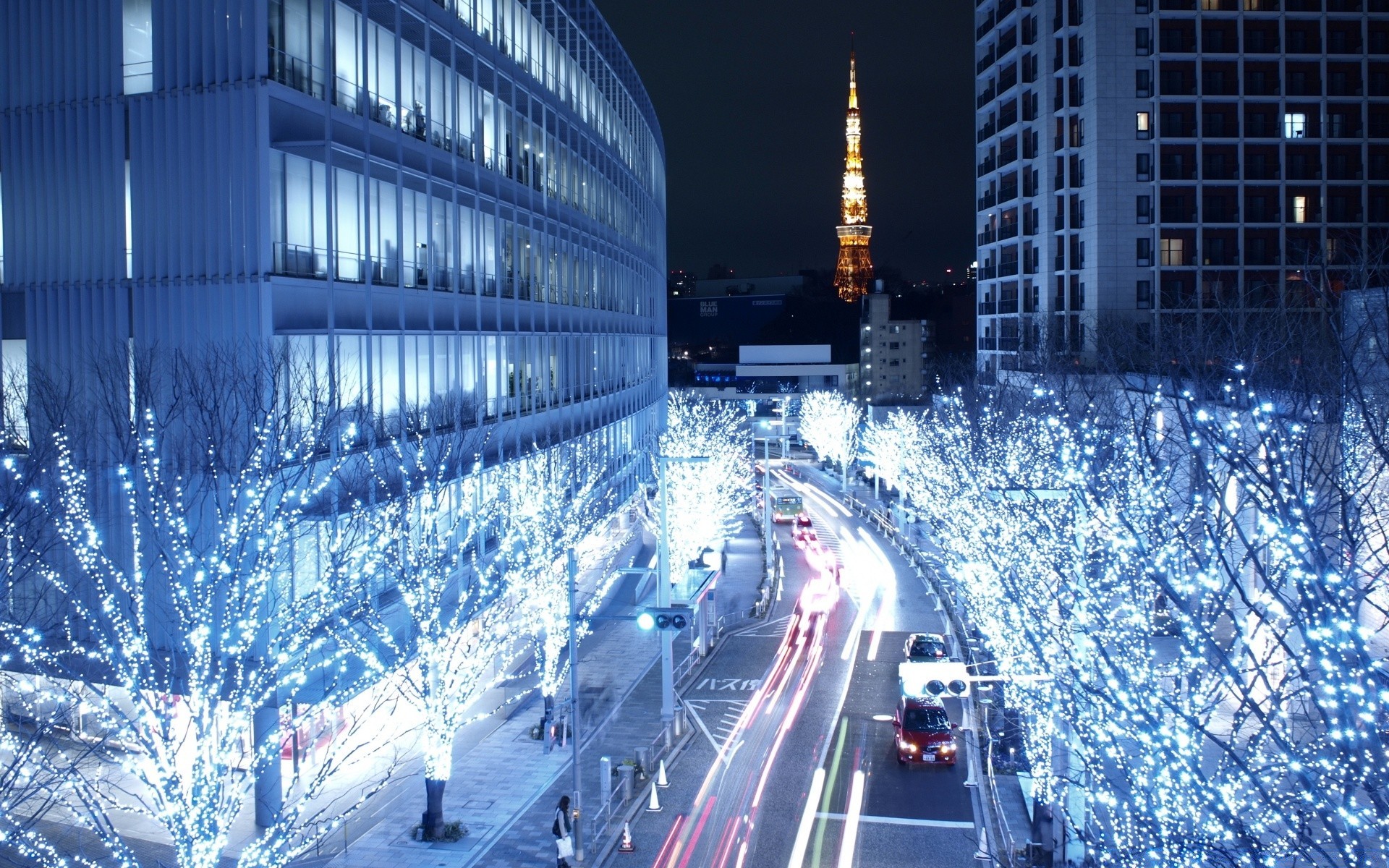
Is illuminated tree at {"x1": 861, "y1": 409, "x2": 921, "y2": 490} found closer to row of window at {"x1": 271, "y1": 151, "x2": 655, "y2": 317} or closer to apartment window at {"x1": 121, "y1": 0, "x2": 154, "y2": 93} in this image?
row of window at {"x1": 271, "y1": 151, "x2": 655, "y2": 317}

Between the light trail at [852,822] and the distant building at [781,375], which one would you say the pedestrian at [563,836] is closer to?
the light trail at [852,822]

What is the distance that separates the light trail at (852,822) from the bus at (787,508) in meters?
30.3

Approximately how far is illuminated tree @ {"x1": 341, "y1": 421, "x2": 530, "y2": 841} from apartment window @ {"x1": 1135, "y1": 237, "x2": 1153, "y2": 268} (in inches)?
1319

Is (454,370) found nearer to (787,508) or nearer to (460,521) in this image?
(460,521)

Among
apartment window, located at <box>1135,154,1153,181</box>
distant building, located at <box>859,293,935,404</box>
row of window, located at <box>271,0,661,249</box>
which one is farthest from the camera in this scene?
distant building, located at <box>859,293,935,404</box>

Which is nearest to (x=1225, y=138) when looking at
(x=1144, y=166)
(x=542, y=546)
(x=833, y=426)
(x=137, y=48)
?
(x=1144, y=166)

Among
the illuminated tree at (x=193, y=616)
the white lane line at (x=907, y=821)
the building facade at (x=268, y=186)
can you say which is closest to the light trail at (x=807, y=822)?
the white lane line at (x=907, y=821)

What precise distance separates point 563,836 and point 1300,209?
4248cm

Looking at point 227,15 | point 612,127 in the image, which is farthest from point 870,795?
point 612,127

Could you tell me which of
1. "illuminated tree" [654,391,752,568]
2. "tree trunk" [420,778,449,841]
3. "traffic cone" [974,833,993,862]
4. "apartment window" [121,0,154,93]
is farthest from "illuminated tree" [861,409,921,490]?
"apartment window" [121,0,154,93]

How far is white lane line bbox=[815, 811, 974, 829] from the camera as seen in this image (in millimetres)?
16938

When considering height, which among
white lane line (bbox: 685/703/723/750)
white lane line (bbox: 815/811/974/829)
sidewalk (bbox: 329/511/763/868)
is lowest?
white lane line (bbox: 685/703/723/750)

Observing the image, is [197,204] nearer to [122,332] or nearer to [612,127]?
[122,332]

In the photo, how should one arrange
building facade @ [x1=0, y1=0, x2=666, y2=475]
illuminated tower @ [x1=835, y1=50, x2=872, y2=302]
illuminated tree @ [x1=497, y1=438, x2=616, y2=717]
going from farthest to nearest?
illuminated tower @ [x1=835, y1=50, x2=872, y2=302], illuminated tree @ [x1=497, y1=438, x2=616, y2=717], building facade @ [x1=0, y1=0, x2=666, y2=475]
